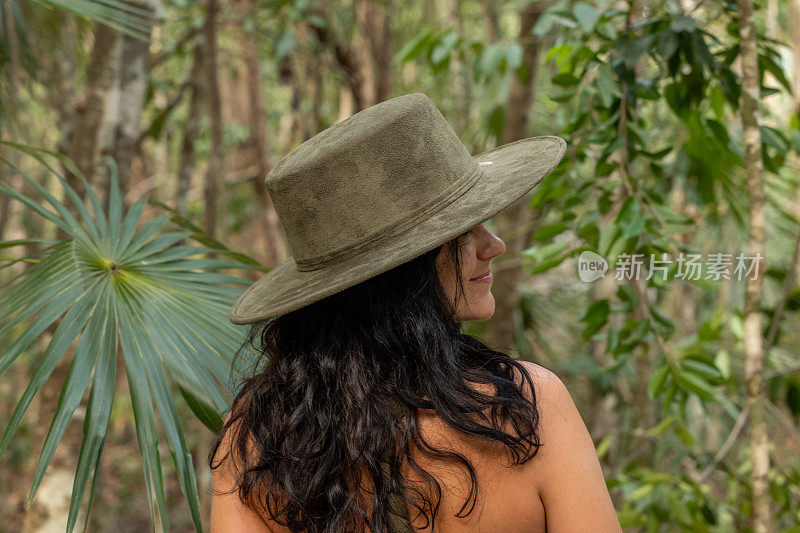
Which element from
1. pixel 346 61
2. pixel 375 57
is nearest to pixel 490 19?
pixel 375 57

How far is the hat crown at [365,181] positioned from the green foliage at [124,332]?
439mm

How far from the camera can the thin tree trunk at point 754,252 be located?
1724mm

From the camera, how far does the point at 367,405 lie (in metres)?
1.17

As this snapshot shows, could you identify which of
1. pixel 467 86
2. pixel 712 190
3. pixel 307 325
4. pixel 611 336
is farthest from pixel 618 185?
pixel 467 86

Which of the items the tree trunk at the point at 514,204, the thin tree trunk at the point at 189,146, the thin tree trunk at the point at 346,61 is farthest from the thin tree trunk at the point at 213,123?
the tree trunk at the point at 514,204

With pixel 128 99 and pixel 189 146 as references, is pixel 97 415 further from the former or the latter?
pixel 189 146

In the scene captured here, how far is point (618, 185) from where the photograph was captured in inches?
76.4

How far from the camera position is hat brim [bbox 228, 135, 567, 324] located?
117 centimetres

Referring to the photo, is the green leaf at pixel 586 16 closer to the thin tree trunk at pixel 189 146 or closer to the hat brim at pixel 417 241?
the hat brim at pixel 417 241

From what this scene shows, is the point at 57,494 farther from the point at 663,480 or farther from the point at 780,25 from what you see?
the point at 780,25

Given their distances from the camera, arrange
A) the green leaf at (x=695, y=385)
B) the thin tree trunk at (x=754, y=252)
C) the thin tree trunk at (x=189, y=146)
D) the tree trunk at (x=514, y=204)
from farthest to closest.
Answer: the thin tree trunk at (x=189, y=146) → the tree trunk at (x=514, y=204) → the green leaf at (x=695, y=385) → the thin tree trunk at (x=754, y=252)

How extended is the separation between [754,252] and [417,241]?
963 mm

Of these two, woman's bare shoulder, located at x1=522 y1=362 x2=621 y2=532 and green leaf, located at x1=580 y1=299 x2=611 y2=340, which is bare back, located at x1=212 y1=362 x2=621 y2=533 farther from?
green leaf, located at x1=580 y1=299 x2=611 y2=340

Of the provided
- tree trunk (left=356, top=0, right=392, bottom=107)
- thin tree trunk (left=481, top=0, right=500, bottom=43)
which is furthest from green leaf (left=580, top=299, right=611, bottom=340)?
tree trunk (left=356, top=0, right=392, bottom=107)
